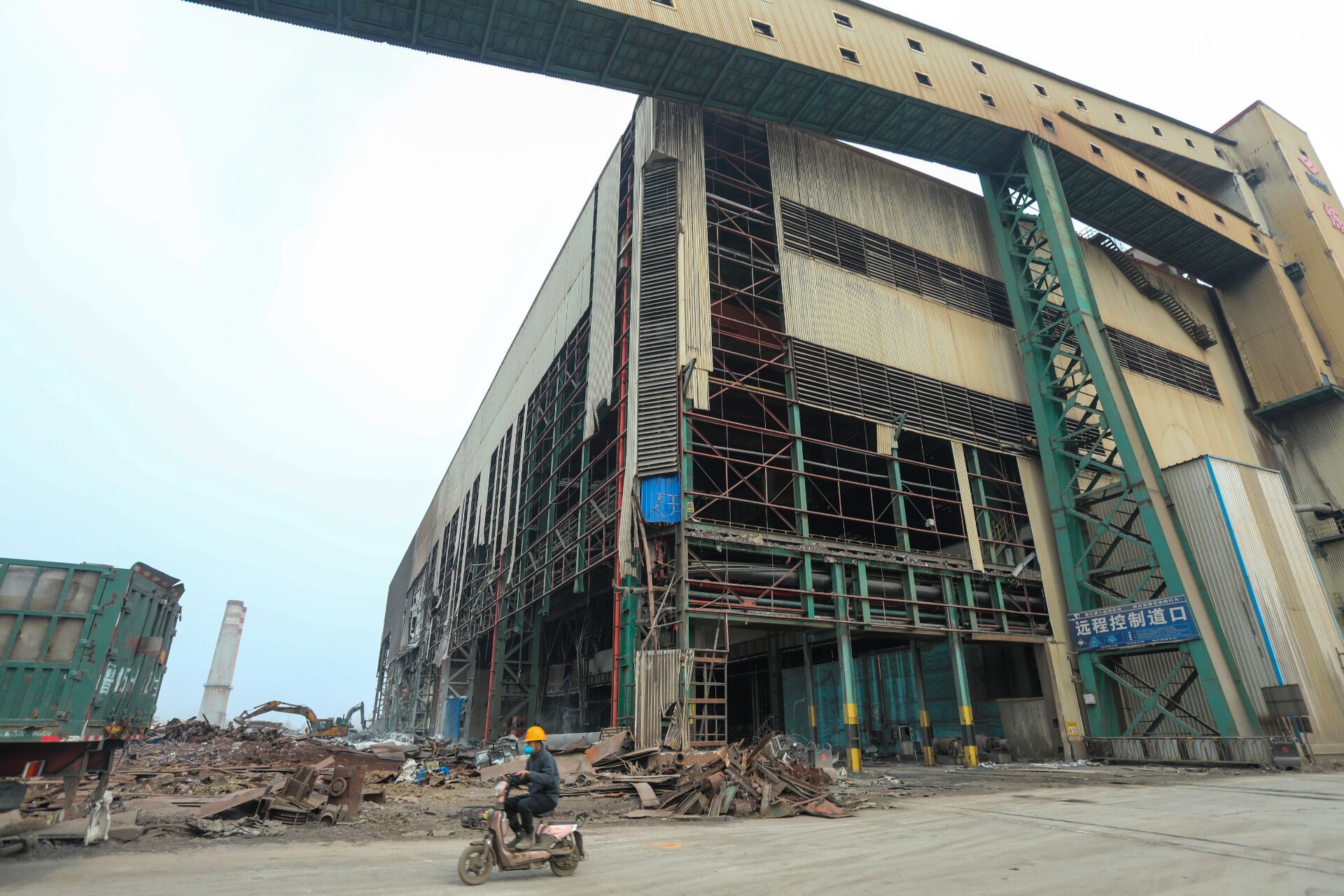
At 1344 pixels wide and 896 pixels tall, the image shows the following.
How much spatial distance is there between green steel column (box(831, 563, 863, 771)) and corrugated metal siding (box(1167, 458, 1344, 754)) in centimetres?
1178

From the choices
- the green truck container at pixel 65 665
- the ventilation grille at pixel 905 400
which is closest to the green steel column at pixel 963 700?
the ventilation grille at pixel 905 400

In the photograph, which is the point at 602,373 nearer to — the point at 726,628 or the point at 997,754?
the point at 726,628

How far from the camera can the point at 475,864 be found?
620 centimetres

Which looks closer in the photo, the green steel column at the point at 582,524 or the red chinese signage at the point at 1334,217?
the green steel column at the point at 582,524

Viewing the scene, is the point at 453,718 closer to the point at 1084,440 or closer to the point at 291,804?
the point at 291,804

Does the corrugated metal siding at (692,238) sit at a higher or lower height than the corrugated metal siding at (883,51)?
lower

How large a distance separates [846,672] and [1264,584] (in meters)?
13.2

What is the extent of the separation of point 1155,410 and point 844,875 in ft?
107

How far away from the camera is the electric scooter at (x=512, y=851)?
243 inches

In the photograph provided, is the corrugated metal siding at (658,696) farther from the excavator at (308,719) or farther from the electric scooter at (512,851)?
the excavator at (308,719)

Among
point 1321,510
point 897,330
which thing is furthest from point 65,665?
point 1321,510

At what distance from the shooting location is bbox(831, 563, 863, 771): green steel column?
20219 millimetres

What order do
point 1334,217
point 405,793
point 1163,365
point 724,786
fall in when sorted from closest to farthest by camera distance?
point 724,786, point 405,793, point 1163,365, point 1334,217

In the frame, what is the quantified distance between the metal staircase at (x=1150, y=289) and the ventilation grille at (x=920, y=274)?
293 cm
